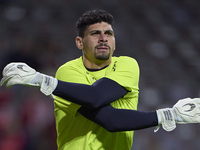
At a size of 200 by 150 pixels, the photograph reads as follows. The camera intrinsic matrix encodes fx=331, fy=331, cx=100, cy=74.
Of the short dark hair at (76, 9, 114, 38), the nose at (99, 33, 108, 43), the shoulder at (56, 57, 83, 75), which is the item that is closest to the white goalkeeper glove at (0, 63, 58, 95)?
the shoulder at (56, 57, 83, 75)

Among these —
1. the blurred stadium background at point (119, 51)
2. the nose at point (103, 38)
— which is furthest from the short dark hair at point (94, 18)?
the blurred stadium background at point (119, 51)

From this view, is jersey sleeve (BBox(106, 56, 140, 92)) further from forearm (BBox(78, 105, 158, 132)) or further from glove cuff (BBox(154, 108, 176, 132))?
glove cuff (BBox(154, 108, 176, 132))

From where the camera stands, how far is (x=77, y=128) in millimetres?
2379

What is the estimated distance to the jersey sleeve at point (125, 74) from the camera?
2.28 meters

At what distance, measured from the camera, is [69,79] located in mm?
2350

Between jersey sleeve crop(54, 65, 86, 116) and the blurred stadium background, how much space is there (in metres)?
2.17

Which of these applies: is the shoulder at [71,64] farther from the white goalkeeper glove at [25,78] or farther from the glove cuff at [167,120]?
the glove cuff at [167,120]

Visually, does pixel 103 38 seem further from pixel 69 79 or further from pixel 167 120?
pixel 167 120

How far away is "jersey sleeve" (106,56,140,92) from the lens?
7.48 ft

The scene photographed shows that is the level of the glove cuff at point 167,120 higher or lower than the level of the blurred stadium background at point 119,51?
lower

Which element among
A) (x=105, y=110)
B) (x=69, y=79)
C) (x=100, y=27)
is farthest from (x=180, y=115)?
(x=100, y=27)

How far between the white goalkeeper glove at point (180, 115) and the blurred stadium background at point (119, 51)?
2.60m

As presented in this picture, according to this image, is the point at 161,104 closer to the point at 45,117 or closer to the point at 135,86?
the point at 45,117

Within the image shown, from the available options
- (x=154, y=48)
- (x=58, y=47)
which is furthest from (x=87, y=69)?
(x=154, y=48)
